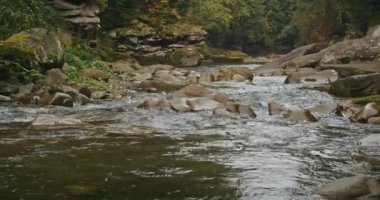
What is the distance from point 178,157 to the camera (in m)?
7.74

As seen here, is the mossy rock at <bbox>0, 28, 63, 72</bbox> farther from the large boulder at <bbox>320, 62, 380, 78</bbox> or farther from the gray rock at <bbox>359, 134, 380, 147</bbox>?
the large boulder at <bbox>320, 62, 380, 78</bbox>

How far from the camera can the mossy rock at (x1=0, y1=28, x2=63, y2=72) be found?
15.8 m

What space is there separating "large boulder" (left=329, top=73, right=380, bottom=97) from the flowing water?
13.2 ft

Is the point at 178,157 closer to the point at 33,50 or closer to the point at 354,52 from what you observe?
the point at 33,50

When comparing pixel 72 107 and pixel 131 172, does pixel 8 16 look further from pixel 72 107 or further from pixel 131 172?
pixel 131 172

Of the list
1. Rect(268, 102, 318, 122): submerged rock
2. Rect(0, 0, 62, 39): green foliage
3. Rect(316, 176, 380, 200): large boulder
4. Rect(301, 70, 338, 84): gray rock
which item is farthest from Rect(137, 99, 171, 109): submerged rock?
Rect(301, 70, 338, 84): gray rock

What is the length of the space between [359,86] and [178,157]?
31.6ft

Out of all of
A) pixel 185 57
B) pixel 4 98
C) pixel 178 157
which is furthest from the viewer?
pixel 185 57

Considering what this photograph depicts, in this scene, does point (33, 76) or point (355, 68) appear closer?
point (33, 76)

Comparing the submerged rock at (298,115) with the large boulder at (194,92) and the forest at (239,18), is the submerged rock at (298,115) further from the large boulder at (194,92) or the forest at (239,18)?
the forest at (239,18)

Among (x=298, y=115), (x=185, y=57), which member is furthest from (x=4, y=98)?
(x=185, y=57)

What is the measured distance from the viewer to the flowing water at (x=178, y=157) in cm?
597

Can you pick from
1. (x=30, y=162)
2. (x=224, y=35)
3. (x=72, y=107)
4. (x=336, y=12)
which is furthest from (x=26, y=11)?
(x=224, y=35)

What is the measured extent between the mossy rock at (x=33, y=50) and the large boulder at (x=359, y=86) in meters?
8.85
